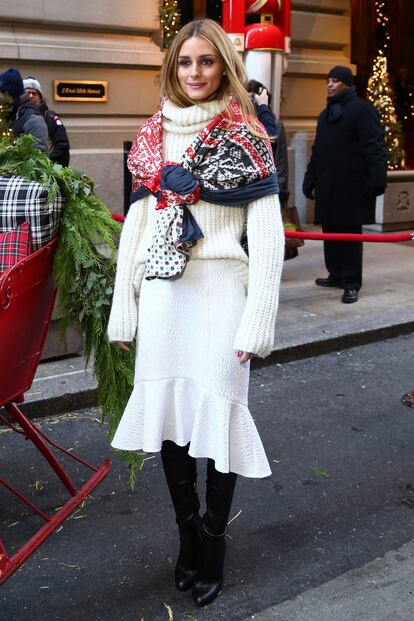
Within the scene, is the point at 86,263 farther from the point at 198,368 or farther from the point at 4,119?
the point at 4,119

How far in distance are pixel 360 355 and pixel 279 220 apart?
3.72 meters

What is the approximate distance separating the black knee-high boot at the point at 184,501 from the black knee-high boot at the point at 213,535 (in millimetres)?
53

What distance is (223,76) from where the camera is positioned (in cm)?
285

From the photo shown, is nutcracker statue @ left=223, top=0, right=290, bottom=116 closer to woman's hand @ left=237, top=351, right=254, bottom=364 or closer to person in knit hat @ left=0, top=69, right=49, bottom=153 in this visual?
person in knit hat @ left=0, top=69, right=49, bottom=153

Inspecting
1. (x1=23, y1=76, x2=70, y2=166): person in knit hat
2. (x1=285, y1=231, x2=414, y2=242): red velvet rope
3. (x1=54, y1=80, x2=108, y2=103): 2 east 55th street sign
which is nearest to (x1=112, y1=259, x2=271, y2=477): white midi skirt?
(x1=285, y1=231, x2=414, y2=242): red velvet rope

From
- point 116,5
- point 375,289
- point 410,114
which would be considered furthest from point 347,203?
point 410,114

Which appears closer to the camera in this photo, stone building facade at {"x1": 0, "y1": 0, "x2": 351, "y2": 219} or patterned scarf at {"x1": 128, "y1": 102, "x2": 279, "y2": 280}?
patterned scarf at {"x1": 128, "y1": 102, "x2": 279, "y2": 280}

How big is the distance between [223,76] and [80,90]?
7.67 meters

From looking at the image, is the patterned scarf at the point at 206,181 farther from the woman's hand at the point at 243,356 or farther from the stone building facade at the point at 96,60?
the stone building facade at the point at 96,60

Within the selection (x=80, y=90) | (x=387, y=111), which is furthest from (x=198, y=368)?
(x=387, y=111)

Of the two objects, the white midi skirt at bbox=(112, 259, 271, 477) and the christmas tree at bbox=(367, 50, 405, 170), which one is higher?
the christmas tree at bbox=(367, 50, 405, 170)

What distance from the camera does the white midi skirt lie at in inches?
112

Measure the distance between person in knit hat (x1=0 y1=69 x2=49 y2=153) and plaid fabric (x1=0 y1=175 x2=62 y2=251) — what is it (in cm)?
444

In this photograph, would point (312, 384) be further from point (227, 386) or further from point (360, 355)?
point (227, 386)
